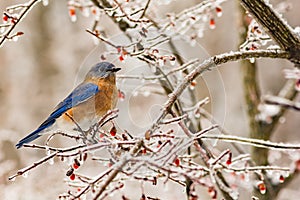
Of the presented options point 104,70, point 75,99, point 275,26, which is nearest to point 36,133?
point 75,99

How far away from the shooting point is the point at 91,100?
2482 mm

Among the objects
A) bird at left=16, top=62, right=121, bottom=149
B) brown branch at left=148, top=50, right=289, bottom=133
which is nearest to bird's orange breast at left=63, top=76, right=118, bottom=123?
bird at left=16, top=62, right=121, bottom=149

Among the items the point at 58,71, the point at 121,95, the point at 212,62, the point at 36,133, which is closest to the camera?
the point at 212,62

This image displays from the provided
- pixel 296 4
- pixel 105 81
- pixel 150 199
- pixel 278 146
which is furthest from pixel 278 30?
pixel 296 4

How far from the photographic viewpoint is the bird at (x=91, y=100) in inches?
95.3

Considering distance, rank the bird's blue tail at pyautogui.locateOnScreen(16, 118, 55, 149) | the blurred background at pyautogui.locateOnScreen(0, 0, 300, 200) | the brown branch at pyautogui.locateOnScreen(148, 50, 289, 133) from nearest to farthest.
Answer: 1. the brown branch at pyautogui.locateOnScreen(148, 50, 289, 133)
2. the bird's blue tail at pyautogui.locateOnScreen(16, 118, 55, 149)
3. the blurred background at pyautogui.locateOnScreen(0, 0, 300, 200)

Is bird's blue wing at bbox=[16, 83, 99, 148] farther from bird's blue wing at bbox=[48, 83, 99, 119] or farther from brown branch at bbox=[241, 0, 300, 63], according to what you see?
brown branch at bbox=[241, 0, 300, 63]

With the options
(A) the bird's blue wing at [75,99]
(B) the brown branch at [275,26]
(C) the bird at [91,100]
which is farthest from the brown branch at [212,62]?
(A) the bird's blue wing at [75,99]

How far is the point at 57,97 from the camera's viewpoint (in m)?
6.66

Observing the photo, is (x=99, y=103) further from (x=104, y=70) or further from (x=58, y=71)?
(x=58, y=71)

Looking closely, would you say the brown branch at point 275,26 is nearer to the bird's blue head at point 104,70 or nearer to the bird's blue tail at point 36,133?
the bird's blue head at point 104,70

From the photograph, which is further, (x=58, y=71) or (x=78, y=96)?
(x=58, y=71)

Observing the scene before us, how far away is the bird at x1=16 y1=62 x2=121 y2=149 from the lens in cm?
242

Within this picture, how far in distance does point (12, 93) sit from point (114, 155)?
203 inches
